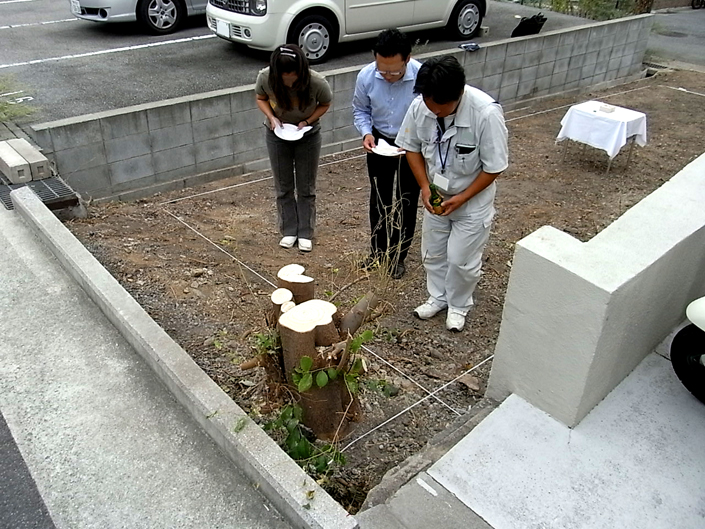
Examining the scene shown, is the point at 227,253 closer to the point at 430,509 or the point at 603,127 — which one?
the point at 430,509

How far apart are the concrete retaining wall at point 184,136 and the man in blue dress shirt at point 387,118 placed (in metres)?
2.36

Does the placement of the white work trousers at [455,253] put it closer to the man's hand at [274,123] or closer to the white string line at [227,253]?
the white string line at [227,253]

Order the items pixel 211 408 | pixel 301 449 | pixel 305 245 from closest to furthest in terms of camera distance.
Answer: pixel 301 449
pixel 211 408
pixel 305 245

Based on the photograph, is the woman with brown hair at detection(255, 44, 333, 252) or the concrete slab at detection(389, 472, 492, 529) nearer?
the concrete slab at detection(389, 472, 492, 529)

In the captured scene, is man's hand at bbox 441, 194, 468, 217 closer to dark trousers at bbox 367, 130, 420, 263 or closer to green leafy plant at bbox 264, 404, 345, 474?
dark trousers at bbox 367, 130, 420, 263

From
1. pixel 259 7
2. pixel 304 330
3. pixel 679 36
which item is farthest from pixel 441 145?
→ pixel 679 36

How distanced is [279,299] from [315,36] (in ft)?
20.6

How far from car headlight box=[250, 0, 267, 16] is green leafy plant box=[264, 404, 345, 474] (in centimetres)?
625

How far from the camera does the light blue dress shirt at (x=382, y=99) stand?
4.05 metres

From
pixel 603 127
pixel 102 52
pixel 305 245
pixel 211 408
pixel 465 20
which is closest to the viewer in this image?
pixel 211 408

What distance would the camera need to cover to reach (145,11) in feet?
30.2

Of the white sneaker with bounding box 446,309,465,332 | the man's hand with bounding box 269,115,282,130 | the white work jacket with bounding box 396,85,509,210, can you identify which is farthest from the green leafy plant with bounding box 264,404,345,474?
the man's hand with bounding box 269,115,282,130

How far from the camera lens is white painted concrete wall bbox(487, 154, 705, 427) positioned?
2.43m

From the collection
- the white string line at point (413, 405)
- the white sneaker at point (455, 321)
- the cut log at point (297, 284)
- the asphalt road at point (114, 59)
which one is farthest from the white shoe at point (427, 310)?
the asphalt road at point (114, 59)
